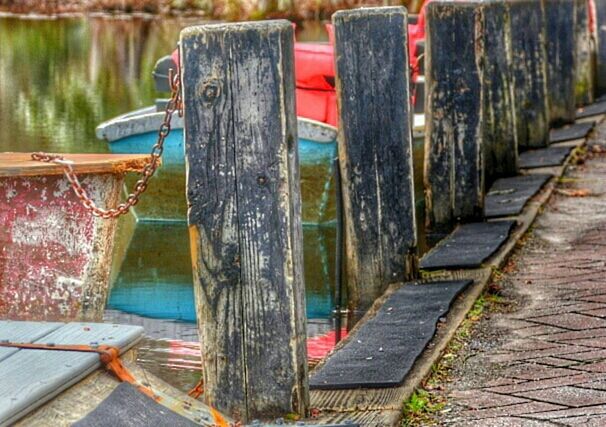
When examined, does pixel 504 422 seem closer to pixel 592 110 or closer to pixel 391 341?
pixel 391 341

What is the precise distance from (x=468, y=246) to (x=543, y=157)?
3837mm

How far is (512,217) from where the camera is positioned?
8.79m

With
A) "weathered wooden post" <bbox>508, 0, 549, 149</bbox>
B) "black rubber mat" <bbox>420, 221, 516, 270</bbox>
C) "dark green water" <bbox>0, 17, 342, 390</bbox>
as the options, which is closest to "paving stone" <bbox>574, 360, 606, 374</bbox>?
"black rubber mat" <bbox>420, 221, 516, 270</bbox>

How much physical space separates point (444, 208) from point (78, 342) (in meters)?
4.92

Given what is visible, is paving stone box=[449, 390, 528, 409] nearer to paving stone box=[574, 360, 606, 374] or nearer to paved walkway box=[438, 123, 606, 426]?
paved walkway box=[438, 123, 606, 426]

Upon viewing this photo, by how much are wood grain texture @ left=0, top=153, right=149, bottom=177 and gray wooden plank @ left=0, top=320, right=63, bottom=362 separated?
3.54ft

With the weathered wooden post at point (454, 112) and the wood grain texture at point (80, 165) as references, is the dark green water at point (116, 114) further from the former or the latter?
the wood grain texture at point (80, 165)

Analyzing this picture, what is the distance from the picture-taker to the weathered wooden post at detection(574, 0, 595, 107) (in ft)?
52.1

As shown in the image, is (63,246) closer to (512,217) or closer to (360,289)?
(360,289)

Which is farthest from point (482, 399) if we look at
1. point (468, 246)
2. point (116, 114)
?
point (116, 114)

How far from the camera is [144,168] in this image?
5.18 meters

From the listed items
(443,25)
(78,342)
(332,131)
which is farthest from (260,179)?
(332,131)

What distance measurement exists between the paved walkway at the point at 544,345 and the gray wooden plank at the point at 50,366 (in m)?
1.20

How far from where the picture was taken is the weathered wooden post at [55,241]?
545cm
